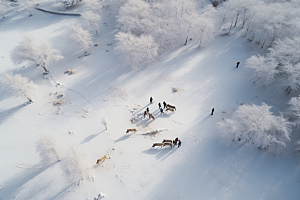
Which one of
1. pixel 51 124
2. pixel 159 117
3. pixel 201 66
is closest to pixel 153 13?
pixel 201 66

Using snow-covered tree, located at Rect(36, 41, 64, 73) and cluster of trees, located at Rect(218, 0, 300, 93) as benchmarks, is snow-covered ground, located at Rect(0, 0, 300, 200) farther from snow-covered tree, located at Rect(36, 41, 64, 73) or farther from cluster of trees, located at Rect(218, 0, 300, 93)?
cluster of trees, located at Rect(218, 0, 300, 93)

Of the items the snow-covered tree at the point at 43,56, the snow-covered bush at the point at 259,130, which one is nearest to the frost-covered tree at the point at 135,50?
the snow-covered tree at the point at 43,56

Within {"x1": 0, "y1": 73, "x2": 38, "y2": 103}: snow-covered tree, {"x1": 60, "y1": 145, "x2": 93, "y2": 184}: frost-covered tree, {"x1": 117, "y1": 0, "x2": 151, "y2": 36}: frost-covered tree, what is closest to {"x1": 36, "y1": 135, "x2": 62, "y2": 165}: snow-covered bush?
{"x1": 60, "y1": 145, "x2": 93, "y2": 184}: frost-covered tree

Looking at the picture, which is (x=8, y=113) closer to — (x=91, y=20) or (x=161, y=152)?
(x=161, y=152)

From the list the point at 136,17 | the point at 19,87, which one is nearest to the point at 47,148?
the point at 19,87

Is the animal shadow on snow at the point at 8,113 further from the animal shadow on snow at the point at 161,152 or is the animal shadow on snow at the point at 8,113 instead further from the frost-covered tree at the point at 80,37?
the animal shadow on snow at the point at 161,152
